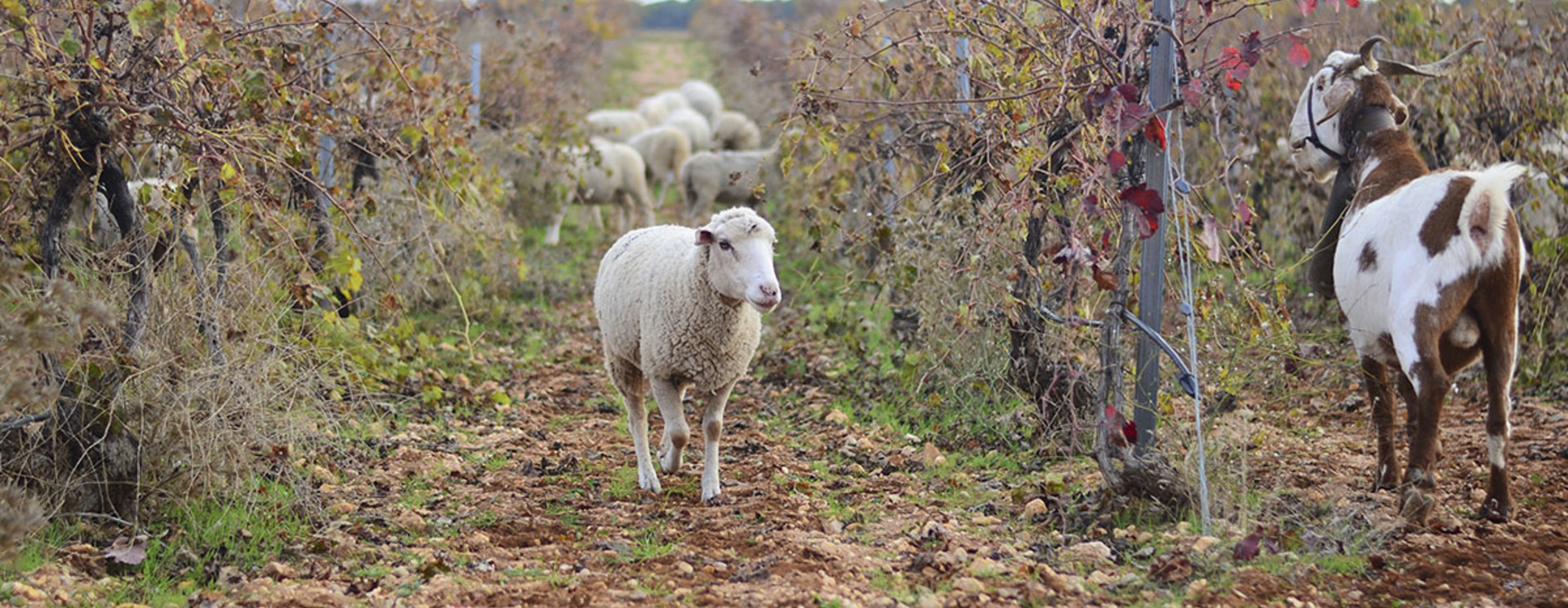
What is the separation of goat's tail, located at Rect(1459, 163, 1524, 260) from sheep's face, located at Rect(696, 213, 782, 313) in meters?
2.47

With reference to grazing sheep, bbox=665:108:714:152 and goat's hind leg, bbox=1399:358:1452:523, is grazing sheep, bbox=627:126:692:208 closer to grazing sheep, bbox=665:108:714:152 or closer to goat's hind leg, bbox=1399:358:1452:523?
grazing sheep, bbox=665:108:714:152

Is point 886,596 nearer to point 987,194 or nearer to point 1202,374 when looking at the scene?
point 1202,374

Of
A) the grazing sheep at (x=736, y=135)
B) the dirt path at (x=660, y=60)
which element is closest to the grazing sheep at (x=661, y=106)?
the grazing sheep at (x=736, y=135)

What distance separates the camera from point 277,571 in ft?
14.2

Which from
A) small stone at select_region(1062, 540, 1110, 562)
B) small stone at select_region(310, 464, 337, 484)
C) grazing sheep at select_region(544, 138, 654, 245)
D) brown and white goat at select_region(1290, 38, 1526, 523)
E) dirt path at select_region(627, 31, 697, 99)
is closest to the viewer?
small stone at select_region(1062, 540, 1110, 562)

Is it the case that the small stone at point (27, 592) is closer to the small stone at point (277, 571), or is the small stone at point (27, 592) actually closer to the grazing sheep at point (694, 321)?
the small stone at point (277, 571)

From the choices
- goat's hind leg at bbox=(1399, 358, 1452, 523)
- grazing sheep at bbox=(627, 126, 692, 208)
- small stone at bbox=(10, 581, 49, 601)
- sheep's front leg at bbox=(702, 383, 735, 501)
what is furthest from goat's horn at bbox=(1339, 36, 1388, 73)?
grazing sheep at bbox=(627, 126, 692, 208)

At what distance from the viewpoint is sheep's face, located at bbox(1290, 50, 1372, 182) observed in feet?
17.7

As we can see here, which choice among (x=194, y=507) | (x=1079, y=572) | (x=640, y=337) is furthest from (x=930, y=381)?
(x=194, y=507)

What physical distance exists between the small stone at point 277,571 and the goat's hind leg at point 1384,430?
3.91m

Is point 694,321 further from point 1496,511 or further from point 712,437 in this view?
point 1496,511

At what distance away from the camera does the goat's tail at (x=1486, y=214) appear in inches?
177

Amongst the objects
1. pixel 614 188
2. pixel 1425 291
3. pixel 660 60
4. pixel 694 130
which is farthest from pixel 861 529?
pixel 660 60

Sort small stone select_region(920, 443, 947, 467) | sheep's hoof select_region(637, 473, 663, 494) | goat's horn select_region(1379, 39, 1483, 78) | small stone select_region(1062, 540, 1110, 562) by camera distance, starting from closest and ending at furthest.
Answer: small stone select_region(1062, 540, 1110, 562), goat's horn select_region(1379, 39, 1483, 78), sheep's hoof select_region(637, 473, 663, 494), small stone select_region(920, 443, 947, 467)
